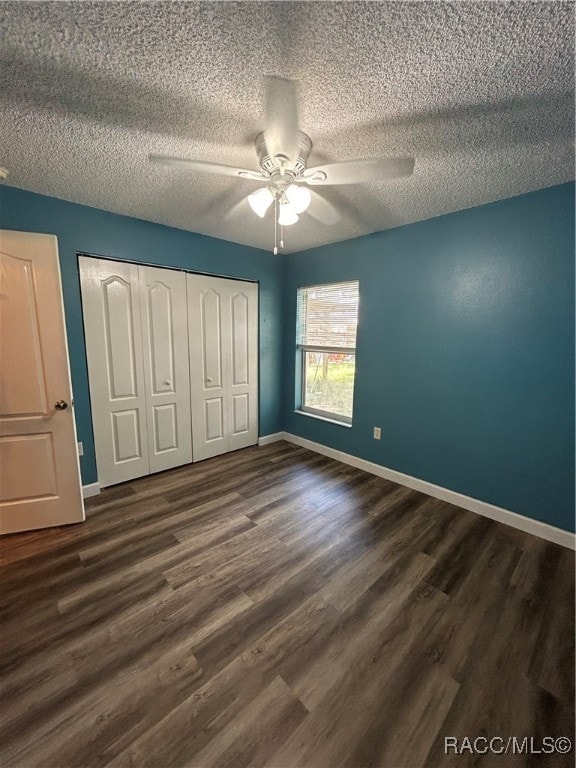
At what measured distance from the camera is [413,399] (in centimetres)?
267

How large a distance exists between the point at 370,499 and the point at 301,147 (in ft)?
8.31

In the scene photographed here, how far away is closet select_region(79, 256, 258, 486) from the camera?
2.49 m

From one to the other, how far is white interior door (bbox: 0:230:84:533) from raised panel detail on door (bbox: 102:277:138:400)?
0.50 m

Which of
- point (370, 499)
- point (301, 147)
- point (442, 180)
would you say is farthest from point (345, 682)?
point (442, 180)

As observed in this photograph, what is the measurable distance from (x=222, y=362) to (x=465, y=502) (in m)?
2.68

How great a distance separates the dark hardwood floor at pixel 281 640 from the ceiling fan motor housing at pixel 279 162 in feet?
7.18

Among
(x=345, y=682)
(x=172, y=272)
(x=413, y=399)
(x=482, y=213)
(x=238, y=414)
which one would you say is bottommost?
(x=345, y=682)

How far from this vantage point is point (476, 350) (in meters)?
2.28

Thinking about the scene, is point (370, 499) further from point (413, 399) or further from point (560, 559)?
point (560, 559)

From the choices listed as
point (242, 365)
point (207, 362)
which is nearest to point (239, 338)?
point (242, 365)

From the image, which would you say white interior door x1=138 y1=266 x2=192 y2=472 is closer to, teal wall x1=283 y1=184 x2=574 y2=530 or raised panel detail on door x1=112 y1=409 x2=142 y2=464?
raised panel detail on door x1=112 y1=409 x2=142 y2=464

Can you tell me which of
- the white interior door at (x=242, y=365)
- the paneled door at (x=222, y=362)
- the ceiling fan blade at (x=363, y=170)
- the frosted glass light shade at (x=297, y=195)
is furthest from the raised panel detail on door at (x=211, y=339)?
the ceiling fan blade at (x=363, y=170)

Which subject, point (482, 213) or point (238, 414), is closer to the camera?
point (482, 213)

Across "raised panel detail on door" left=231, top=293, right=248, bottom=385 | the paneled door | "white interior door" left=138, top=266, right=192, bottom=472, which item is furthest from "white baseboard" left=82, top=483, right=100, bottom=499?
"raised panel detail on door" left=231, top=293, right=248, bottom=385
